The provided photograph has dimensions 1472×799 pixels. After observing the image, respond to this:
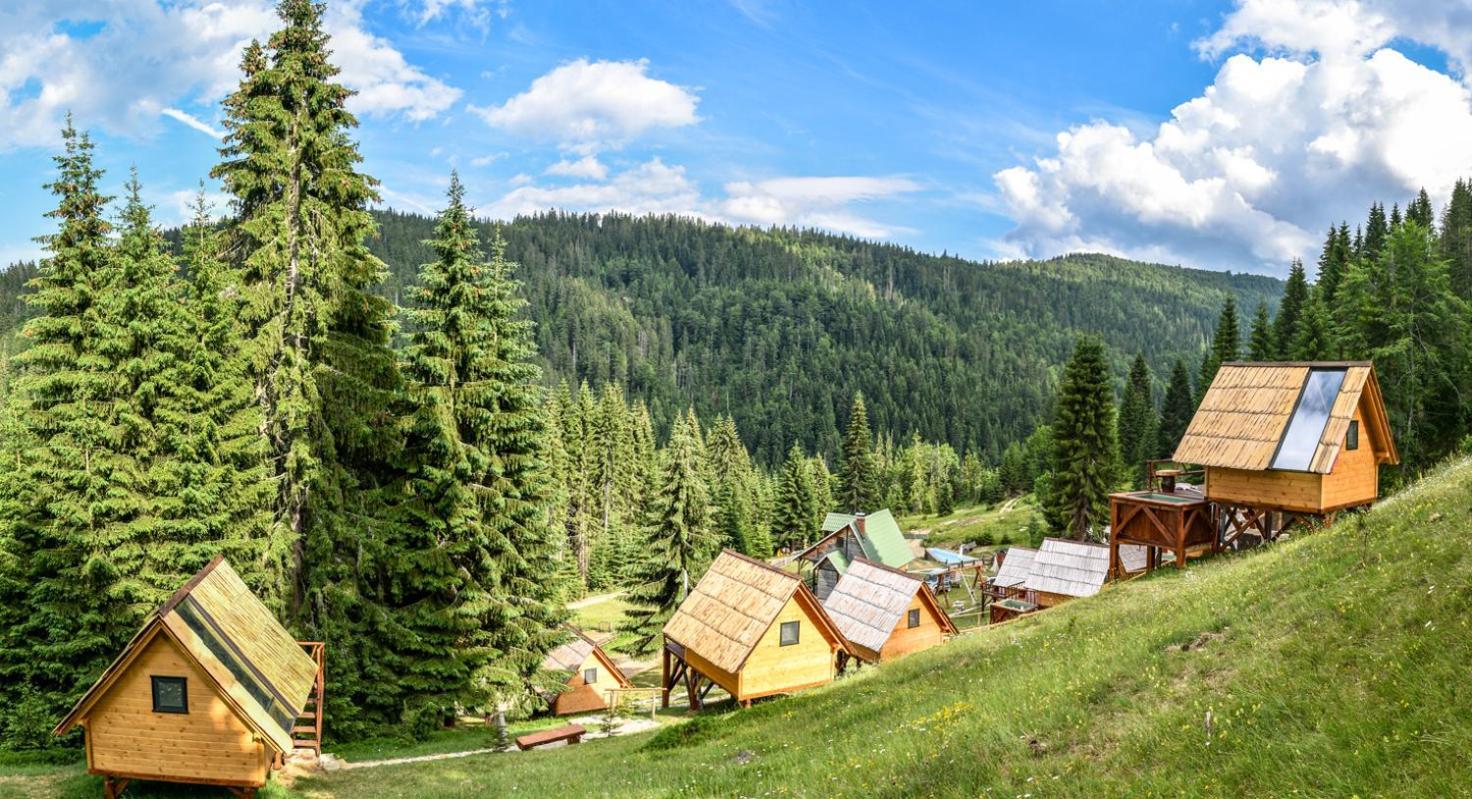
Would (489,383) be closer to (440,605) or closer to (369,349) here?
(369,349)

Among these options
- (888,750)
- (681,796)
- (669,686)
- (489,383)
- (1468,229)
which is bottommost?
(669,686)

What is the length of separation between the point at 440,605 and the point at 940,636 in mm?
24318

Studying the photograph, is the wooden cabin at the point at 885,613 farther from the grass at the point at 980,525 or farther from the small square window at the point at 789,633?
the grass at the point at 980,525

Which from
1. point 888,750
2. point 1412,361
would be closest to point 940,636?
point 888,750

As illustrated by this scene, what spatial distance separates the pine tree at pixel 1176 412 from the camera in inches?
3455

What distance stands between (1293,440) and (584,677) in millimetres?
31866

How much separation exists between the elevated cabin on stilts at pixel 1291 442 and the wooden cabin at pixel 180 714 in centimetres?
2779

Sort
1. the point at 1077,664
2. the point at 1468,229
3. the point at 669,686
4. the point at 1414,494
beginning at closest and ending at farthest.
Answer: the point at 1077,664
the point at 1414,494
the point at 669,686
the point at 1468,229

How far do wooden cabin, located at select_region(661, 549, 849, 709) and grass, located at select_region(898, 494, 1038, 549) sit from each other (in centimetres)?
5310

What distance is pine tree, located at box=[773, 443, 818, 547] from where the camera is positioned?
8925 cm

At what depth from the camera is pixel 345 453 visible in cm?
2678

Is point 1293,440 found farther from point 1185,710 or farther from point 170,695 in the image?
point 170,695

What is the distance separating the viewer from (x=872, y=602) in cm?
3841

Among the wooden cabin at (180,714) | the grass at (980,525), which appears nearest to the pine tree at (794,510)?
the grass at (980,525)
